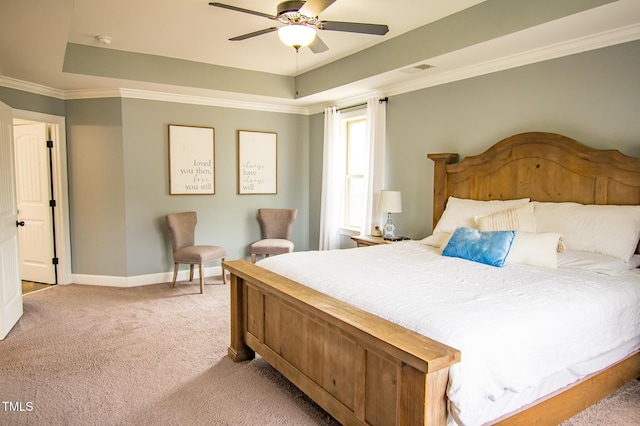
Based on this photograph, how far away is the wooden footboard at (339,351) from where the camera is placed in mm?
1579

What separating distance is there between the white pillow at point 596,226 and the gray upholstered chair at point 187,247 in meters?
3.43

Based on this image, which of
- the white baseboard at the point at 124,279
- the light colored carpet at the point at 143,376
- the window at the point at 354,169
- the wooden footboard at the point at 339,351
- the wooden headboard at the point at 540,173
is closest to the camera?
the wooden footboard at the point at 339,351

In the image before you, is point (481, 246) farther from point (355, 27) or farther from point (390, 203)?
point (355, 27)

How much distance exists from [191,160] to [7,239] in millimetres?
2225

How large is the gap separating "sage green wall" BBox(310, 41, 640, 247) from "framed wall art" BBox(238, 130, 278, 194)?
1.83 meters

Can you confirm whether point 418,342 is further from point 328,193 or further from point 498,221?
point 328,193

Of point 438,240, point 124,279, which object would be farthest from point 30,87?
point 438,240

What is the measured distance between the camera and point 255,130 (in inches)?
228

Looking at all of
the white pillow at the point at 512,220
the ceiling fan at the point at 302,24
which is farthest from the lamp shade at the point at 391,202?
the ceiling fan at the point at 302,24

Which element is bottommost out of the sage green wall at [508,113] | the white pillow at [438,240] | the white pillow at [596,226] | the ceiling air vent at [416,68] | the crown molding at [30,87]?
the white pillow at [438,240]

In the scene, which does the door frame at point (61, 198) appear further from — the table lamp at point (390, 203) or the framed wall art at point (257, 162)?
the table lamp at point (390, 203)

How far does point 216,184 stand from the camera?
5.55m

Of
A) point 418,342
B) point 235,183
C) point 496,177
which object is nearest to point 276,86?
point 235,183

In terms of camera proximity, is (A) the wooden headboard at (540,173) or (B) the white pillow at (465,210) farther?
(B) the white pillow at (465,210)
